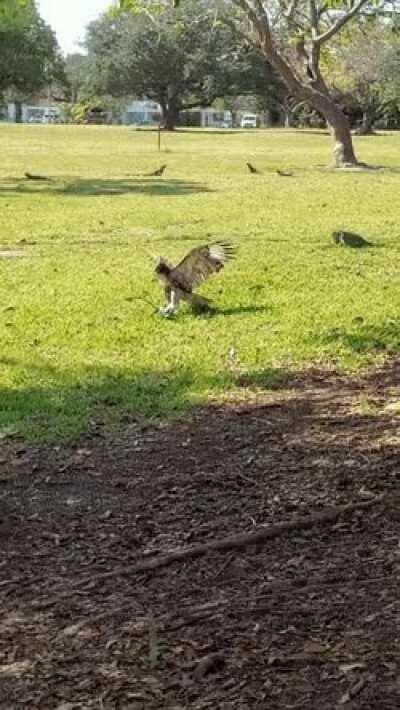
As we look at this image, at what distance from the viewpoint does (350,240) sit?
1467 centimetres

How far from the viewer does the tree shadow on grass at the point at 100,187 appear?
2386cm

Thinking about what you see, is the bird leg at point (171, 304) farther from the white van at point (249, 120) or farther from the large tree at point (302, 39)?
the white van at point (249, 120)

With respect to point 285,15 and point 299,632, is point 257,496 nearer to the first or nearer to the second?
point 299,632

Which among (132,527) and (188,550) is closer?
(188,550)

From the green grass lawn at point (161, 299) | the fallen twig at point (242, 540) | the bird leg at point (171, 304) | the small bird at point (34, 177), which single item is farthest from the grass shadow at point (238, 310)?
the small bird at point (34, 177)

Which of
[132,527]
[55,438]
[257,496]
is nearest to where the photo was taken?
[132,527]

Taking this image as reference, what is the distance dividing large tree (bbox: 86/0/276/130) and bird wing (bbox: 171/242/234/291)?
194 feet

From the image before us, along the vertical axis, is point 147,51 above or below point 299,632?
above

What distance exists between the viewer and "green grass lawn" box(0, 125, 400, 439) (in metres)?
7.55

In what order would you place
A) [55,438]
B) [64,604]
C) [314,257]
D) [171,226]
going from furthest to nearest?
1. [171,226]
2. [314,257]
3. [55,438]
4. [64,604]

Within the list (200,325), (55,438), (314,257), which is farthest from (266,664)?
(314,257)

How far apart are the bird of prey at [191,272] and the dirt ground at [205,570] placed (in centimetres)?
252

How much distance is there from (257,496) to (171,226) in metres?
12.3

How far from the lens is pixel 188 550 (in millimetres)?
4648
